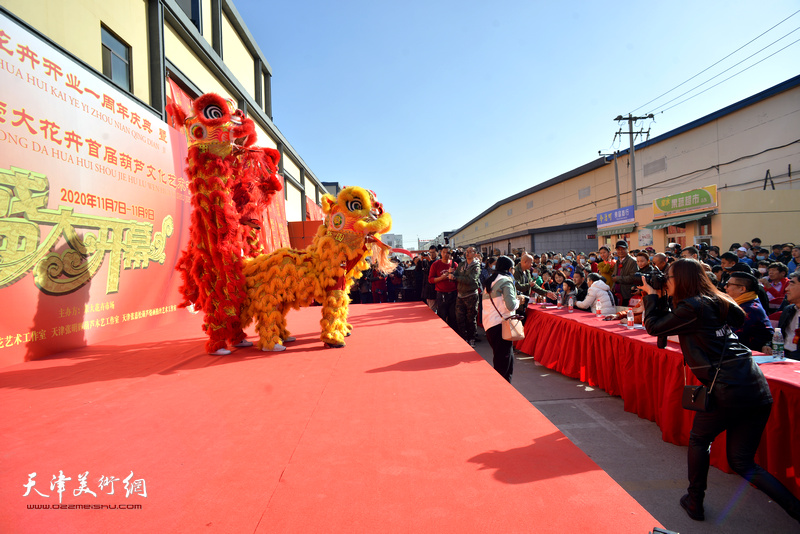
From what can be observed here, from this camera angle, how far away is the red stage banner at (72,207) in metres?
2.95

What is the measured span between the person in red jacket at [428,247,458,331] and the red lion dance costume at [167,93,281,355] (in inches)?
116

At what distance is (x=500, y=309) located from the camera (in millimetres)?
3094

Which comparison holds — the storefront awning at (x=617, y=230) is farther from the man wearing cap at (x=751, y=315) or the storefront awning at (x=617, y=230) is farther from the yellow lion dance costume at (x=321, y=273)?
the yellow lion dance costume at (x=321, y=273)

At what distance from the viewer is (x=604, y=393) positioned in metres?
3.52

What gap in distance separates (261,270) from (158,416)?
1.72 m

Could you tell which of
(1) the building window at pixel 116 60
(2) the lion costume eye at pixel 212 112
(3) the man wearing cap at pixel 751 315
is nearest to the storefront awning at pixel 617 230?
(3) the man wearing cap at pixel 751 315

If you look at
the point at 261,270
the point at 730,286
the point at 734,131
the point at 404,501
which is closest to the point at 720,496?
the point at 730,286

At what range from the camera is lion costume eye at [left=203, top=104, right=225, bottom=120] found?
326 centimetres

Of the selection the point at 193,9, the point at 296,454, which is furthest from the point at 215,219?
the point at 193,9

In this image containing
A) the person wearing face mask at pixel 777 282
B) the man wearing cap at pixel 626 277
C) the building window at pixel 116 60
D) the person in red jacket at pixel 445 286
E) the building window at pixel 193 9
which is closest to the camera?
the person wearing face mask at pixel 777 282

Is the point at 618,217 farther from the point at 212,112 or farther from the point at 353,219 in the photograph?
the point at 212,112

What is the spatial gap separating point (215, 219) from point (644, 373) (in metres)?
3.80

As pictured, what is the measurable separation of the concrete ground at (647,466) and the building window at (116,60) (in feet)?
19.9

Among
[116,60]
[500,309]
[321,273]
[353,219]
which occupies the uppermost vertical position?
[116,60]
